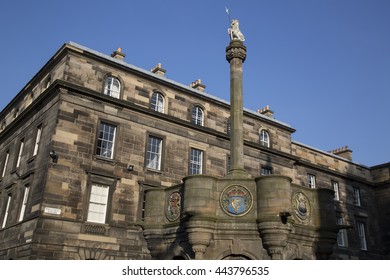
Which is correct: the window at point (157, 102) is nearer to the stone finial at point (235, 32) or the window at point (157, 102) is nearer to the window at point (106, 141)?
the window at point (106, 141)

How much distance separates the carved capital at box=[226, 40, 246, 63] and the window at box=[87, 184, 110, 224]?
932cm

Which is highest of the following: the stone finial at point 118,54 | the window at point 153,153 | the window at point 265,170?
the stone finial at point 118,54

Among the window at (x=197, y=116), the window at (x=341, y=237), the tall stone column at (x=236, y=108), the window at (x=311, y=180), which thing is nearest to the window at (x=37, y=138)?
the window at (x=197, y=116)

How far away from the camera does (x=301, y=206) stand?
11.5 meters

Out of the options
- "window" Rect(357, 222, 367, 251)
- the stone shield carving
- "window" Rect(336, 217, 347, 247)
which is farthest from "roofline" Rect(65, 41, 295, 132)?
the stone shield carving

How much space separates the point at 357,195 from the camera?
32.9 m

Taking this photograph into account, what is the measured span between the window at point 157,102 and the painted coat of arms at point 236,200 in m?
12.2

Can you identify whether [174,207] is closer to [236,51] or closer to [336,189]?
[236,51]

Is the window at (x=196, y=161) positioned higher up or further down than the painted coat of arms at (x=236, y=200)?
higher up

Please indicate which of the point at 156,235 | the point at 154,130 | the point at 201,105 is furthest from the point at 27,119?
the point at 156,235

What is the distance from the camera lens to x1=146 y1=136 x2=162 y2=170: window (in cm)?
2111

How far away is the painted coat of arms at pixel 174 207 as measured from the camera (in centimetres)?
1170

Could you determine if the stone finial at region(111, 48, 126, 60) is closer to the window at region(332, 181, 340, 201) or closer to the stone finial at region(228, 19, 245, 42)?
the stone finial at region(228, 19, 245, 42)
